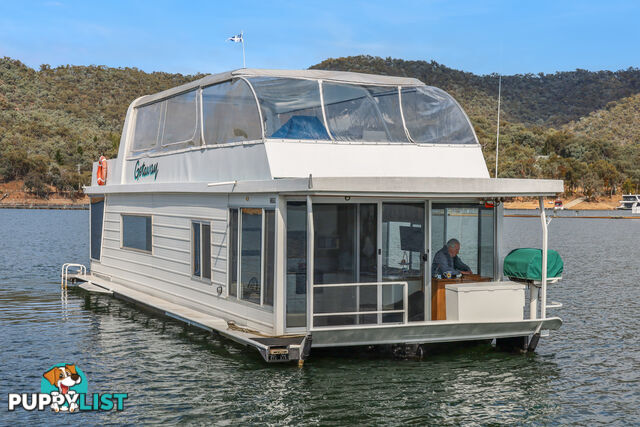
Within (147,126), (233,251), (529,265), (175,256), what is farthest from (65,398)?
(147,126)

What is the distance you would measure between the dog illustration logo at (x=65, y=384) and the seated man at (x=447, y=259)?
554cm

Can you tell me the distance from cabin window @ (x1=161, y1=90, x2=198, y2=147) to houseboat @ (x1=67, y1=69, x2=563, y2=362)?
94 mm

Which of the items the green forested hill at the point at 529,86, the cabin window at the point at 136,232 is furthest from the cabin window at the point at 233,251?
the green forested hill at the point at 529,86

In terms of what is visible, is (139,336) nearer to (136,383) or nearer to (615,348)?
(136,383)

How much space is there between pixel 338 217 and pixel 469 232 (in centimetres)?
240

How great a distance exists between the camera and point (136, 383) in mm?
10297

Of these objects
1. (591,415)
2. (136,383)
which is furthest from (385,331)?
(136,383)

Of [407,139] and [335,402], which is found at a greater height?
[407,139]

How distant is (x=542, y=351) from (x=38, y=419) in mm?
8484

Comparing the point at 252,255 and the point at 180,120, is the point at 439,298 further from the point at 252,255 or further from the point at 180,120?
the point at 180,120

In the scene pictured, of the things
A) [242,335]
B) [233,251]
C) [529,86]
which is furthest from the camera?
[529,86]

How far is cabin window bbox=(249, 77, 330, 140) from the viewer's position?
11.1m

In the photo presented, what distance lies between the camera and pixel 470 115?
A: 12281 cm

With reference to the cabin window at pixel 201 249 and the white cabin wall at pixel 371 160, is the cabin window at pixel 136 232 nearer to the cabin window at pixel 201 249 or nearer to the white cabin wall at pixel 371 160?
the cabin window at pixel 201 249
